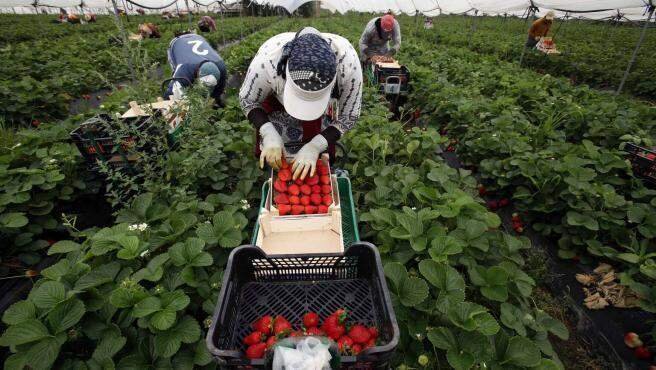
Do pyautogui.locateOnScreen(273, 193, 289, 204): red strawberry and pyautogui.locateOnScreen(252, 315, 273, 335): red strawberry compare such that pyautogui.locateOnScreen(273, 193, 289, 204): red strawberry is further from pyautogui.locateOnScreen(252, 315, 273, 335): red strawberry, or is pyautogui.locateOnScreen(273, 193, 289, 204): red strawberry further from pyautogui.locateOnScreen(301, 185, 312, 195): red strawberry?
pyautogui.locateOnScreen(252, 315, 273, 335): red strawberry

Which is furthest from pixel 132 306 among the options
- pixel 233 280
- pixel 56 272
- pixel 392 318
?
pixel 392 318

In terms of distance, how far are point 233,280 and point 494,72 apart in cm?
728

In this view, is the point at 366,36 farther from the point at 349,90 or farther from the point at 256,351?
the point at 256,351

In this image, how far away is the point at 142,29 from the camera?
28.1 feet

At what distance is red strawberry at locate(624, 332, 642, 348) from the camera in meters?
2.15

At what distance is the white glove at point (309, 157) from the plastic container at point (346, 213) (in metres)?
0.43

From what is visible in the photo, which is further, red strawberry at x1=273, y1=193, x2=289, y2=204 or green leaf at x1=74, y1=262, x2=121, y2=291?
→ red strawberry at x1=273, y1=193, x2=289, y2=204

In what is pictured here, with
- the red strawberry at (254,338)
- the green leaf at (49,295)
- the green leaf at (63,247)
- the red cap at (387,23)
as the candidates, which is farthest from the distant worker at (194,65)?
the red strawberry at (254,338)

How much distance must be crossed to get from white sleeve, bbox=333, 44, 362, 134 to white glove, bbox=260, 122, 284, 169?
19.3 inches

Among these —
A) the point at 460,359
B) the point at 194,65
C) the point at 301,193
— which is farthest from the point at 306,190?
the point at 194,65

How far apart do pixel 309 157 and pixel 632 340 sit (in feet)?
8.77

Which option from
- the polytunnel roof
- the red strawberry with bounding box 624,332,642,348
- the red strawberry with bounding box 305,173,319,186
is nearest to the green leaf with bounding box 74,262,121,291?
the red strawberry with bounding box 305,173,319,186

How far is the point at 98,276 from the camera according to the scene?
1671 millimetres

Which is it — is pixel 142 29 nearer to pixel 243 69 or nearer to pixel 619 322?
pixel 243 69
